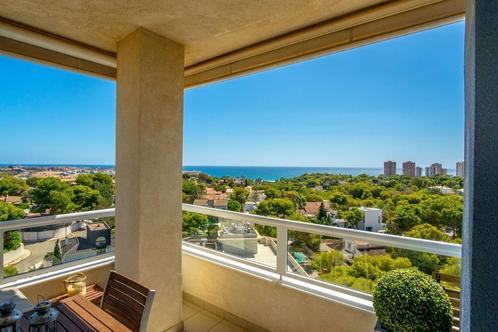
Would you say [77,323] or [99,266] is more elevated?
[77,323]

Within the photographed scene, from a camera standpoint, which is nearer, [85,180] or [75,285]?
[75,285]

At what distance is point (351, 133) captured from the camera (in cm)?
661

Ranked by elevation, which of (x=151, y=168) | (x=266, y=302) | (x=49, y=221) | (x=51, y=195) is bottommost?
(x=266, y=302)

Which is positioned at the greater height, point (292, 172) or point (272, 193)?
point (292, 172)

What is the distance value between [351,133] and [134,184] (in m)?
5.76

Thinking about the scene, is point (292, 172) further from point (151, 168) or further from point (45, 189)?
point (45, 189)

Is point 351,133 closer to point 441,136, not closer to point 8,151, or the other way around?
point 441,136

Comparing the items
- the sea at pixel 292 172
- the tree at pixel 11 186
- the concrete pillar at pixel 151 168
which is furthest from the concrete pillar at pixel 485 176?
the tree at pixel 11 186

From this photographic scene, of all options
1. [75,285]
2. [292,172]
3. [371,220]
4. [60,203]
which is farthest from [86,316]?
[292,172]

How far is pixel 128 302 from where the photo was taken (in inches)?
66.4

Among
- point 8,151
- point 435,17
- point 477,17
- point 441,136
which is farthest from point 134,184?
point 441,136

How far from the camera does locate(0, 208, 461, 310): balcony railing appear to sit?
2039 mm

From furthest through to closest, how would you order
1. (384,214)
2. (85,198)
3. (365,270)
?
(85,198) → (384,214) → (365,270)

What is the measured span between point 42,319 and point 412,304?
214 cm
